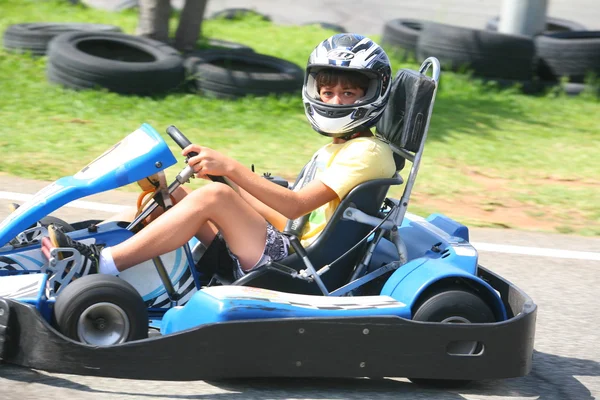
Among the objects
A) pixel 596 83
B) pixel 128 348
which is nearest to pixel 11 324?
pixel 128 348

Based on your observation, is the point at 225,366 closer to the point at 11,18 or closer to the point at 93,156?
the point at 93,156

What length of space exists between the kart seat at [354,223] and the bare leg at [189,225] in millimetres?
192

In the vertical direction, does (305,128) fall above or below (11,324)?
below

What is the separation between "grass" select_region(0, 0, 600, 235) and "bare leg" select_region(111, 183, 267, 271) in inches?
108

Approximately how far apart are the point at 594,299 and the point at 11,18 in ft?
25.1

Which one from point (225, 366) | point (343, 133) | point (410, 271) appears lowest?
point (225, 366)

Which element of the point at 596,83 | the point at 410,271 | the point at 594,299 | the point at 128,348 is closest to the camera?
the point at 128,348

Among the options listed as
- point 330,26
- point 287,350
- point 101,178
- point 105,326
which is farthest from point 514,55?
point 105,326

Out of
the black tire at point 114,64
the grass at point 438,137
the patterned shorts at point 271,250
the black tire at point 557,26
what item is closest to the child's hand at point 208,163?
the patterned shorts at point 271,250

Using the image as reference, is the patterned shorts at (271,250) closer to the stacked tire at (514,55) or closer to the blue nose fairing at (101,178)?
the blue nose fairing at (101,178)

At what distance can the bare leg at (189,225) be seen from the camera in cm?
351

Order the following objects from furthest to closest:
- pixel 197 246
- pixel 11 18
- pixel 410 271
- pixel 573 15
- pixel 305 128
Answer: pixel 573 15 → pixel 11 18 → pixel 305 128 → pixel 197 246 → pixel 410 271

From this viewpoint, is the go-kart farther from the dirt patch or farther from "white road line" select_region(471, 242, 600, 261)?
the dirt patch

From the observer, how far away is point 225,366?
3254mm
